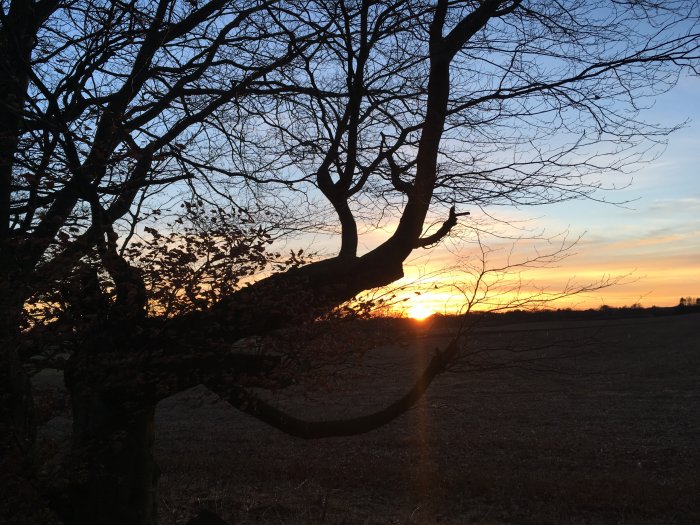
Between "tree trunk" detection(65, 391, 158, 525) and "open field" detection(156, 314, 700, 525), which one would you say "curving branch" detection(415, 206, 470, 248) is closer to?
"open field" detection(156, 314, 700, 525)

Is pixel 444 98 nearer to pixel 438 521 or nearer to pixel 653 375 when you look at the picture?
pixel 438 521

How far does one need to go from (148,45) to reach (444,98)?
2.86 m

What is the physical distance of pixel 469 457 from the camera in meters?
14.8

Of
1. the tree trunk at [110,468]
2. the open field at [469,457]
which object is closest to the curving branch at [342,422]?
the open field at [469,457]

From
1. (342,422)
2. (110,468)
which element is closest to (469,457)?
(342,422)

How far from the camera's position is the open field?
998 cm

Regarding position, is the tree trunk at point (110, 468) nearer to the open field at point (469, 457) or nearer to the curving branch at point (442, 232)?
the open field at point (469, 457)

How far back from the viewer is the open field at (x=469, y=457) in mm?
9977

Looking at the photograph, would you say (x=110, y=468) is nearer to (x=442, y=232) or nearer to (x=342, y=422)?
(x=342, y=422)

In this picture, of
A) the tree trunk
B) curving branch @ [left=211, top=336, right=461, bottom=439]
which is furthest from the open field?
the tree trunk

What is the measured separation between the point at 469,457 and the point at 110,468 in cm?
1066

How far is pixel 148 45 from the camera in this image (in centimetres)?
637

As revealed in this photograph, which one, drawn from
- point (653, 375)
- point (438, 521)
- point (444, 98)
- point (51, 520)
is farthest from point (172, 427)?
point (653, 375)

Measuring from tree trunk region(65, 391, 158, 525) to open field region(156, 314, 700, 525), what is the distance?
2.02ft
